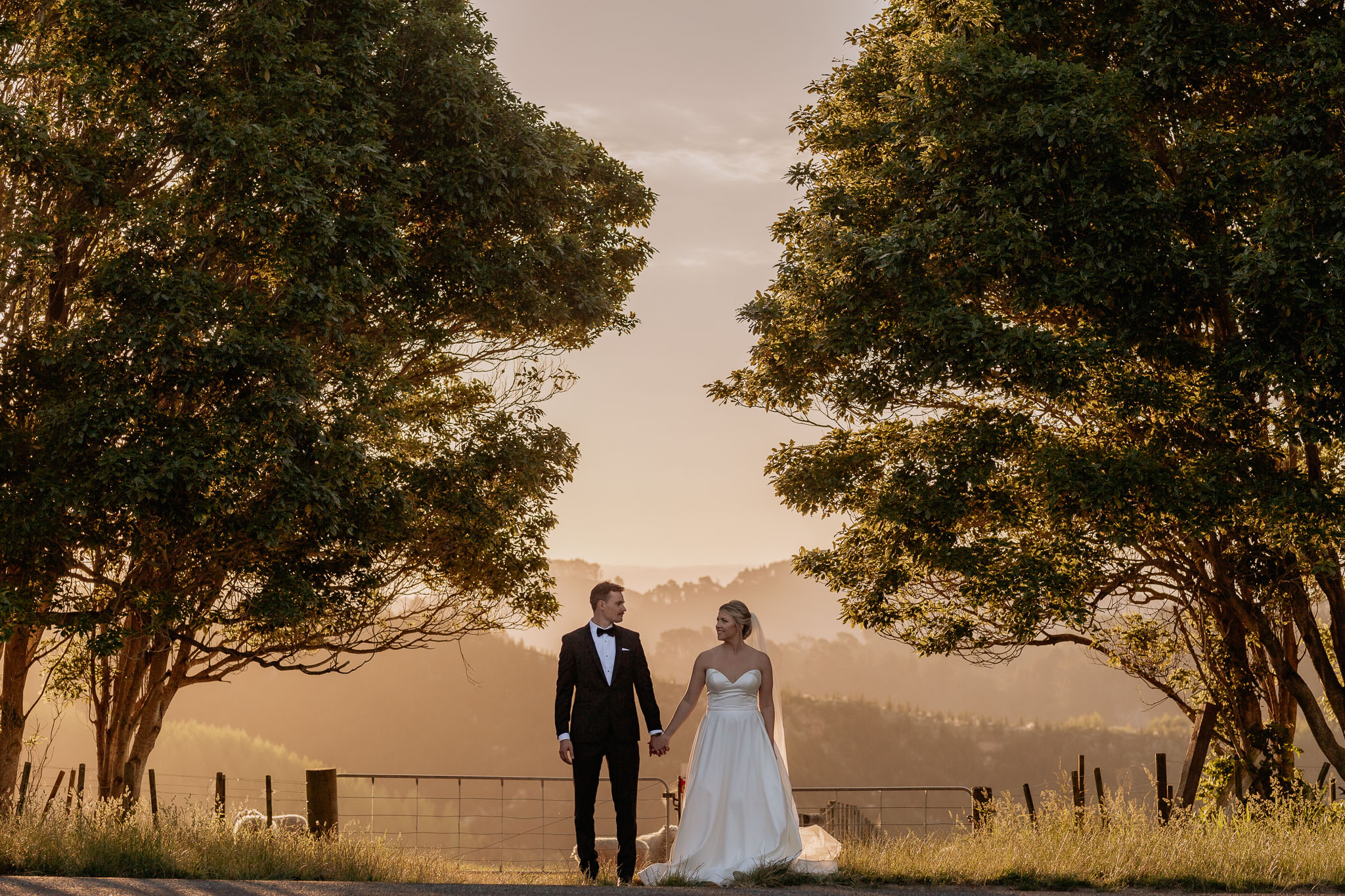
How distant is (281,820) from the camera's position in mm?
16109

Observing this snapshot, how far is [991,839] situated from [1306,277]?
5540 millimetres

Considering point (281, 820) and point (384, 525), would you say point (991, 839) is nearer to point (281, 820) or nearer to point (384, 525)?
point (384, 525)

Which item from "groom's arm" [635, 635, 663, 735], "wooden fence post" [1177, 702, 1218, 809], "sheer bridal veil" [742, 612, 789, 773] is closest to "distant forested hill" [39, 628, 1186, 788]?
"wooden fence post" [1177, 702, 1218, 809]

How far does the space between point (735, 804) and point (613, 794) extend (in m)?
0.83

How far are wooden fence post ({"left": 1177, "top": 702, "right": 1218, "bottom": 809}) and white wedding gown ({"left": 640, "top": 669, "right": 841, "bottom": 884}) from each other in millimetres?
8226

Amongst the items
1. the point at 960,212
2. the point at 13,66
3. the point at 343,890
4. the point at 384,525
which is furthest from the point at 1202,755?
the point at 13,66

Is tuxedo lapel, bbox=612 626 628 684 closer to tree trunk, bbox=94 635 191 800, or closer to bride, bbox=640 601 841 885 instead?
bride, bbox=640 601 841 885

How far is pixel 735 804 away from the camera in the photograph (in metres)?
7.50

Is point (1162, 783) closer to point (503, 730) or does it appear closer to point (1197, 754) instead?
point (1197, 754)

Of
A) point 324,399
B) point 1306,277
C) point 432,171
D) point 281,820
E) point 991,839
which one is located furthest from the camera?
point 281,820

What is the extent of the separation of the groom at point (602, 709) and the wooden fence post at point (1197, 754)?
30.8 ft

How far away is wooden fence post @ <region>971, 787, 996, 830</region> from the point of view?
31.8 ft

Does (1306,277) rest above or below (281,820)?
above

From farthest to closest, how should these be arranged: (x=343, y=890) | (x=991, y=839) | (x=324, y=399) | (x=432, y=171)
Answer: (x=432, y=171)
(x=324, y=399)
(x=991, y=839)
(x=343, y=890)
